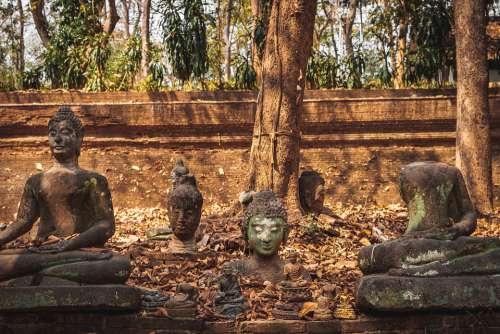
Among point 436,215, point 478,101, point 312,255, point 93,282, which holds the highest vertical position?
point 478,101

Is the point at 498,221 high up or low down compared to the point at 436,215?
down

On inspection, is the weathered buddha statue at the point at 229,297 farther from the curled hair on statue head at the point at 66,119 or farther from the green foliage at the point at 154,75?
the green foliage at the point at 154,75

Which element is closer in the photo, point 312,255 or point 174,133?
point 312,255

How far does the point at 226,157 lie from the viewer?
40.5ft

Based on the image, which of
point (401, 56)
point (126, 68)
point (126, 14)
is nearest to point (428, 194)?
point (126, 68)

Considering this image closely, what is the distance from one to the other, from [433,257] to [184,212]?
345cm

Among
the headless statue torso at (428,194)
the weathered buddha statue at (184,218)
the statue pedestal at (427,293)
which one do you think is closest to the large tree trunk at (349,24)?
the weathered buddha statue at (184,218)

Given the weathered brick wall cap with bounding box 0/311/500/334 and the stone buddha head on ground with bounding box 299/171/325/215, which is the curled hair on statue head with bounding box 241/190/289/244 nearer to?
the weathered brick wall cap with bounding box 0/311/500/334

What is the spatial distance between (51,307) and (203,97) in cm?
775

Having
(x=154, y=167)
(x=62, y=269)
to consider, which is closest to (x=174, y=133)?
(x=154, y=167)

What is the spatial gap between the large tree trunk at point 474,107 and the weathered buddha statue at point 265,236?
4.82 meters

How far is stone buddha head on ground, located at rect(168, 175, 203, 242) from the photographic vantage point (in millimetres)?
8125

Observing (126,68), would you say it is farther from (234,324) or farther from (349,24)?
(234,324)

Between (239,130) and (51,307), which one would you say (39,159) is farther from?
(51,307)
